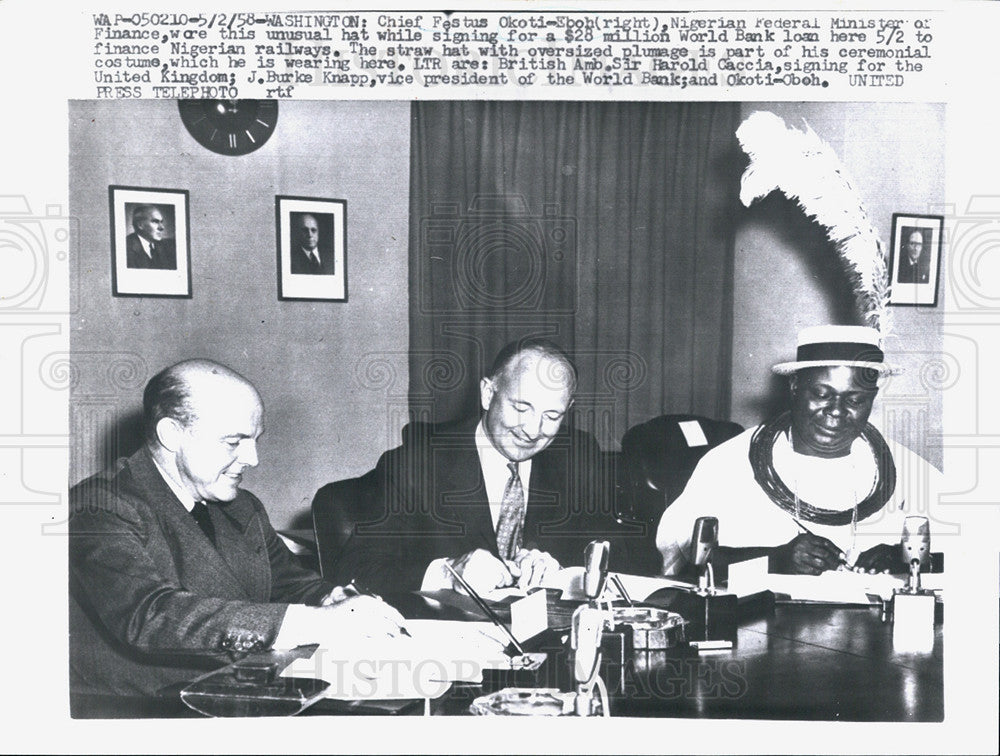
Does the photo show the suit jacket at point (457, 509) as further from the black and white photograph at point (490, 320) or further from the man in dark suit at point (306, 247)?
the man in dark suit at point (306, 247)

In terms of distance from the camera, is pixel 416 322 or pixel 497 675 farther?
pixel 416 322

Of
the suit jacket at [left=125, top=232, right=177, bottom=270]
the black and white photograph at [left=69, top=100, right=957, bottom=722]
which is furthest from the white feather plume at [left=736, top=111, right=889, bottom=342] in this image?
the suit jacket at [left=125, top=232, right=177, bottom=270]

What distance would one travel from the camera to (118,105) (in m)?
2.79

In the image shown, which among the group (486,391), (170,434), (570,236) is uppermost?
(570,236)

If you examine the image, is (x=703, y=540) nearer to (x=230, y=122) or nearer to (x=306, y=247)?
(x=306, y=247)

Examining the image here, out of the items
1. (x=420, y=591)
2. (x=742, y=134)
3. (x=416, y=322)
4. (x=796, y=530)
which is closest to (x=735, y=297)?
(x=742, y=134)

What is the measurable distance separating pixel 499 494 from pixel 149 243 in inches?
49.1

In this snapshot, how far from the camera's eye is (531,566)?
2.81 metres

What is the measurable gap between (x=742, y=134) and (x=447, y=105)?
86 cm

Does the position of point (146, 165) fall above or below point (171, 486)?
above

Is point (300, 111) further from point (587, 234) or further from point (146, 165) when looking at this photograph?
point (587, 234)

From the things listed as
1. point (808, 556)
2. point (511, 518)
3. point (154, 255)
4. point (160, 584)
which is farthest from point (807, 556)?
point (154, 255)

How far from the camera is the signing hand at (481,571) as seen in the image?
2760 mm

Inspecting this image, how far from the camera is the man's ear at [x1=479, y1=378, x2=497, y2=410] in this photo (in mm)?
2834
